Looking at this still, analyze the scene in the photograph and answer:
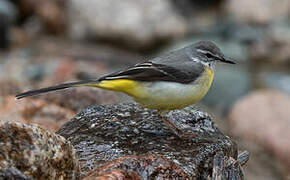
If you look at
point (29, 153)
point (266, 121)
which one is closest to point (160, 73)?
point (29, 153)

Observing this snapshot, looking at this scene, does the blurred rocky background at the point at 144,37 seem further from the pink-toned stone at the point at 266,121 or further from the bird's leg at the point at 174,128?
the bird's leg at the point at 174,128

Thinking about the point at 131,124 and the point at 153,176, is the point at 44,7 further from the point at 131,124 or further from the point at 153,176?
the point at 153,176

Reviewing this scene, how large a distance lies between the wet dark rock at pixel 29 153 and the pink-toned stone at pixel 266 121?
6.87 meters

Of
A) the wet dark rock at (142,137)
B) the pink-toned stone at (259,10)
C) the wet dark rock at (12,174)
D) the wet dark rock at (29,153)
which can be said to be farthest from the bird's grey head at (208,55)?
the pink-toned stone at (259,10)

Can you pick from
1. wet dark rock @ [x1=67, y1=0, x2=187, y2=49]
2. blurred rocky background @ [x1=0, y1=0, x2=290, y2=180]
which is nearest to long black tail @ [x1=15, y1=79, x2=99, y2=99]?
blurred rocky background @ [x1=0, y1=0, x2=290, y2=180]

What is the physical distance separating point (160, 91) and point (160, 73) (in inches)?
11.5

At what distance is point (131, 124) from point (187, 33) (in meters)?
12.8

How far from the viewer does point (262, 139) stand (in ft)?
38.2

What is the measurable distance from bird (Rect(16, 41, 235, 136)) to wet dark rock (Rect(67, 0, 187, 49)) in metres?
11.5

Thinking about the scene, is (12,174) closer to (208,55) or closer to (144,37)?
(208,55)

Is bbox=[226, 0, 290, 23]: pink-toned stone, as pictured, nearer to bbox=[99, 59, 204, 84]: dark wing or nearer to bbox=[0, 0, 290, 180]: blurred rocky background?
bbox=[0, 0, 290, 180]: blurred rocky background

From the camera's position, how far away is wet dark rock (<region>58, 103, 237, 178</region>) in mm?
6219

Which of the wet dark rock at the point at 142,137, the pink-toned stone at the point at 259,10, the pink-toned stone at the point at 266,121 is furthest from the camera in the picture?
the pink-toned stone at the point at 259,10

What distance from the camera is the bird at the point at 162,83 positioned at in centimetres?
670
